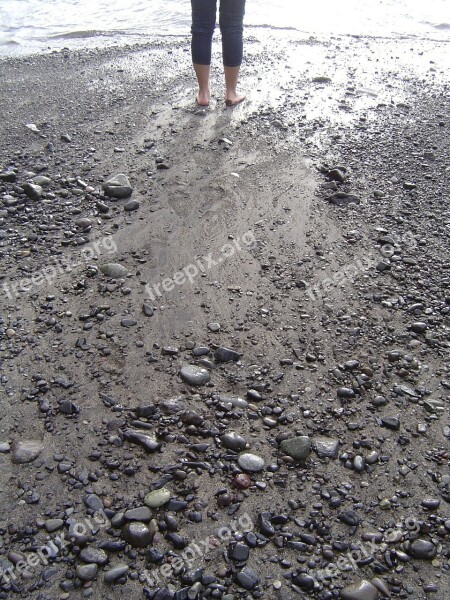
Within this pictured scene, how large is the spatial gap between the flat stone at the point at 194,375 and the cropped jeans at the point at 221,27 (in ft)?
11.7

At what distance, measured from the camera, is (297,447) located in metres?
2.40

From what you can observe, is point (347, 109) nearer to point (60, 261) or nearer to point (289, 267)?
point (289, 267)

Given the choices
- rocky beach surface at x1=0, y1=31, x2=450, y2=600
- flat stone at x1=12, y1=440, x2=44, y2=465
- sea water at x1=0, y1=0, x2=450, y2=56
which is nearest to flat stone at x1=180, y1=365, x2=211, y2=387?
rocky beach surface at x1=0, y1=31, x2=450, y2=600

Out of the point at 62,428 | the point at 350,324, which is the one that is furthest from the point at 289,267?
the point at 62,428

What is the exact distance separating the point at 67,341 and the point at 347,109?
3.86 m

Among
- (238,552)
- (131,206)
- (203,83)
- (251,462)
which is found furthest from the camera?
(203,83)

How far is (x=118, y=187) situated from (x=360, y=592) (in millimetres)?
3210

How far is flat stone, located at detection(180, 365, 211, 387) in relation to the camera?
107 inches

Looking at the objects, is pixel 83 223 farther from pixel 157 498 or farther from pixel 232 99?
pixel 232 99

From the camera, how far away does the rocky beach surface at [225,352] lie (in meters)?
2.06

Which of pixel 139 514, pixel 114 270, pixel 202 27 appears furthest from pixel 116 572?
pixel 202 27

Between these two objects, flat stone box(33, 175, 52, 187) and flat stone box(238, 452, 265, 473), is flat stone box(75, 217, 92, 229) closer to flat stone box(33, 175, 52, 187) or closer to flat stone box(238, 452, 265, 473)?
flat stone box(33, 175, 52, 187)

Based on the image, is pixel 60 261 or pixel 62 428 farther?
pixel 60 261

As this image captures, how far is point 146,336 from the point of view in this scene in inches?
118
